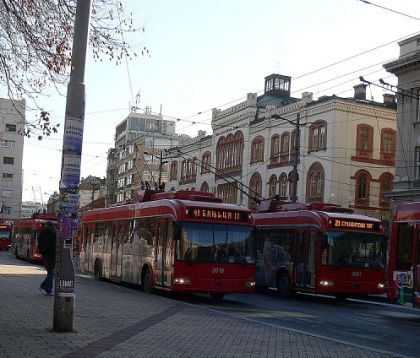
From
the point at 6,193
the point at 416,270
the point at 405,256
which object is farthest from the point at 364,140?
the point at 6,193

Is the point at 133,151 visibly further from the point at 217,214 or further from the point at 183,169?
the point at 217,214

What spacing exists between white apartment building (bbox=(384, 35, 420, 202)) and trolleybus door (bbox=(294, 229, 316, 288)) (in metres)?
15.8

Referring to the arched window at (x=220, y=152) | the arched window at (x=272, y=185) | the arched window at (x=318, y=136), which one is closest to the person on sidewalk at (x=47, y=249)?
the arched window at (x=318, y=136)

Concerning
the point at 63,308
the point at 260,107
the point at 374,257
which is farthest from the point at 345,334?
the point at 260,107

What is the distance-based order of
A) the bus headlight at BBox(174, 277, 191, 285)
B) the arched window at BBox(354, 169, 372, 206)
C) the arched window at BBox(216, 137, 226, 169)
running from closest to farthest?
the bus headlight at BBox(174, 277, 191, 285)
the arched window at BBox(354, 169, 372, 206)
the arched window at BBox(216, 137, 226, 169)

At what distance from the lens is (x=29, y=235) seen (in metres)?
41.6

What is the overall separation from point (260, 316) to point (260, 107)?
40283mm

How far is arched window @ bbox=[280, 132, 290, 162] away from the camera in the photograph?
4859 cm

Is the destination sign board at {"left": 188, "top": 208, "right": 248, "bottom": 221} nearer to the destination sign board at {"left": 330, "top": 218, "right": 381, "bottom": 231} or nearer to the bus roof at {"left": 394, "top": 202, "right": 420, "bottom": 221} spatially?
the destination sign board at {"left": 330, "top": 218, "right": 381, "bottom": 231}

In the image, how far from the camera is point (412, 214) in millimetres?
16281

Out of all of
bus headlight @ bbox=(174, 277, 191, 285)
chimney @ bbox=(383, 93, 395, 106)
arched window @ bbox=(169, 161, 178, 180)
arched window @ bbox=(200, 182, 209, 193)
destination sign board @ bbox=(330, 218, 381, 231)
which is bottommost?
bus headlight @ bbox=(174, 277, 191, 285)

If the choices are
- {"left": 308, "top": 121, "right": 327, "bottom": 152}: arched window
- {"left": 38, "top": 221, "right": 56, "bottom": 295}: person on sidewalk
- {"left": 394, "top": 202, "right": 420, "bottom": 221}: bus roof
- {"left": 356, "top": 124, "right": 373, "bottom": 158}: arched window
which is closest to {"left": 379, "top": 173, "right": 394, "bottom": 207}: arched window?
{"left": 356, "top": 124, "right": 373, "bottom": 158}: arched window

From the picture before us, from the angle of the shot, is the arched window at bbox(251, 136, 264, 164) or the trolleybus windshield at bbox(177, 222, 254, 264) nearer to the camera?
the trolleybus windshield at bbox(177, 222, 254, 264)

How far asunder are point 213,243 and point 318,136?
93.6ft
